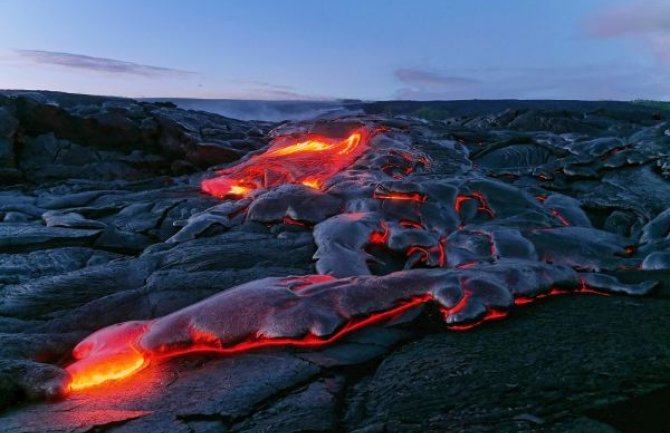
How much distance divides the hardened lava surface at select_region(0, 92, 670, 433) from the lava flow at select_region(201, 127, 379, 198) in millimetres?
57

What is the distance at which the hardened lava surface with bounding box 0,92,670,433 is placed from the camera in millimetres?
2291

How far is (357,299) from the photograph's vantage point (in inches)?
127

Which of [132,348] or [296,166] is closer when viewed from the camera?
[132,348]

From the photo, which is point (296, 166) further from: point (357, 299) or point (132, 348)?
point (132, 348)

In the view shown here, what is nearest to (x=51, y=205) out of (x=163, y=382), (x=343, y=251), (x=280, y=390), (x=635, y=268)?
(x=343, y=251)

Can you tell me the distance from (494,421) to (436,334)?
98cm

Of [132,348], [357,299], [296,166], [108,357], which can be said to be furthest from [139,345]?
[296,166]

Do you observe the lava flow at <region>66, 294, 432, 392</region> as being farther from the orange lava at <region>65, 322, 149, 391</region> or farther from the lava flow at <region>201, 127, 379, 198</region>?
the lava flow at <region>201, 127, 379, 198</region>

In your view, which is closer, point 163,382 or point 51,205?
point 163,382

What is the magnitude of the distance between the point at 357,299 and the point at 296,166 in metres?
→ 5.21

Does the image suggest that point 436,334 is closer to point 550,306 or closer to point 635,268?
point 550,306

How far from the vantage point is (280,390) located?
8.11ft

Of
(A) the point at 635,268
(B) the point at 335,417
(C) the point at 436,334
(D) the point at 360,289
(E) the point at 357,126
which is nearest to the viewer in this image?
(B) the point at 335,417

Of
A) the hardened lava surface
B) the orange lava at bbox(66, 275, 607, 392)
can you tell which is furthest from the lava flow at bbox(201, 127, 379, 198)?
the orange lava at bbox(66, 275, 607, 392)
